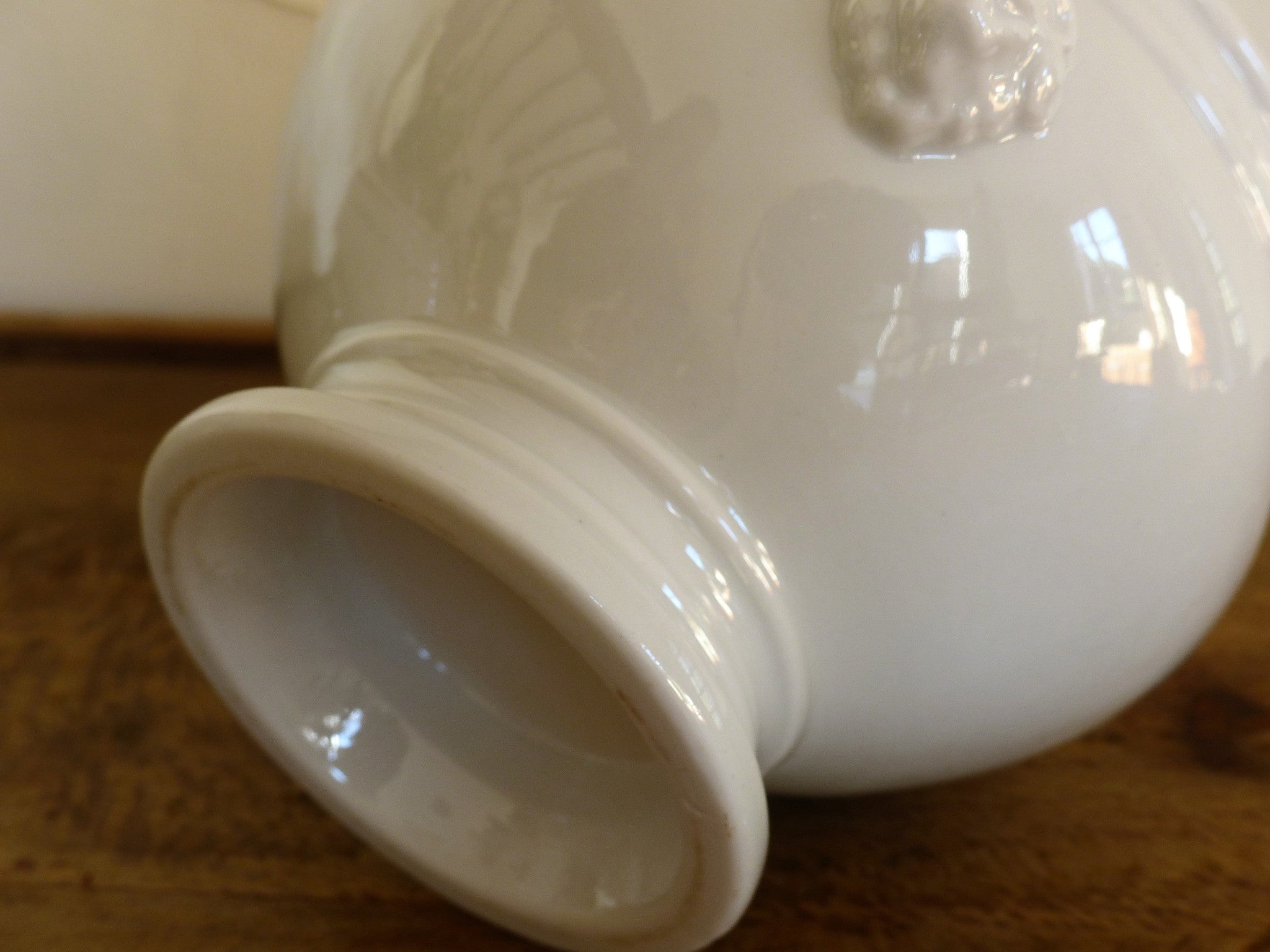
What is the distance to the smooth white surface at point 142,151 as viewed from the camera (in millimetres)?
1004

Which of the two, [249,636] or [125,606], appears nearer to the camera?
[249,636]

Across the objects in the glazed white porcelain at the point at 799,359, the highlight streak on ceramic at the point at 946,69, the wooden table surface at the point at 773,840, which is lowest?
the wooden table surface at the point at 773,840

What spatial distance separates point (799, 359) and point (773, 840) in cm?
30

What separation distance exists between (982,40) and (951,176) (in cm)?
4

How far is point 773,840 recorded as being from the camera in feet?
1.82

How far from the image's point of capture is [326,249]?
1.55ft

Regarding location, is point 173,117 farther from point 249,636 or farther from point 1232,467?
point 1232,467

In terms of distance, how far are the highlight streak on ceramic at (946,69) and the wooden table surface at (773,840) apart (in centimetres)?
36

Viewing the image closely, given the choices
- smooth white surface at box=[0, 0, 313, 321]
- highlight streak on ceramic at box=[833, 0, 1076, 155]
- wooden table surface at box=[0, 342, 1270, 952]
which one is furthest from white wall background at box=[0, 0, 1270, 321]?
highlight streak on ceramic at box=[833, 0, 1076, 155]

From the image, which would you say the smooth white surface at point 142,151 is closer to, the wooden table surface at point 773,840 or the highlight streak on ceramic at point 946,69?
the wooden table surface at point 773,840

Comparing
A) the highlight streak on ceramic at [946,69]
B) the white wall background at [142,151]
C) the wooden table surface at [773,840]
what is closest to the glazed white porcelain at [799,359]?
the highlight streak on ceramic at [946,69]

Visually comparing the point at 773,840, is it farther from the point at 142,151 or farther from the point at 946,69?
the point at 142,151

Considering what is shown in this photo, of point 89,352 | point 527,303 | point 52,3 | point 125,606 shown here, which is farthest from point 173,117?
point 527,303

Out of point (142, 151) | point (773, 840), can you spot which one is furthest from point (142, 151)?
point (773, 840)
